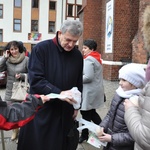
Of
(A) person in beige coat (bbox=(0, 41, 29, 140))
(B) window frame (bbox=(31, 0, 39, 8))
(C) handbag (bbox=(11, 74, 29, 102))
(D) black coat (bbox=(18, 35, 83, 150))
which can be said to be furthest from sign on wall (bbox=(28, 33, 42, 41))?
(D) black coat (bbox=(18, 35, 83, 150))

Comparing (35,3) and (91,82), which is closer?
(91,82)

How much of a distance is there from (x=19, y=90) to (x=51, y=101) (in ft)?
6.14

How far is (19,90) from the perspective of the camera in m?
4.56

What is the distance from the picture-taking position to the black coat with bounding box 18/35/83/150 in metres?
2.83

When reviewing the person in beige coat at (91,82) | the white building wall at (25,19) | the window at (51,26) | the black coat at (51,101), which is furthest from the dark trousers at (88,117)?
the window at (51,26)

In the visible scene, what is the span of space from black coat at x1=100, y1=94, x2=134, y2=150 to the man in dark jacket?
496 mm

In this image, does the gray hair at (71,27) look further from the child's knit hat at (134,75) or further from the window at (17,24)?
the window at (17,24)

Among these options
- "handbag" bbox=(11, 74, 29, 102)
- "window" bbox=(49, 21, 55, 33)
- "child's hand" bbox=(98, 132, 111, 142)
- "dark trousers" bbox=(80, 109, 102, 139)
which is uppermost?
"window" bbox=(49, 21, 55, 33)

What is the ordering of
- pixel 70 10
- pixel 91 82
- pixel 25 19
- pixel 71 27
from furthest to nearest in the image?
pixel 70 10
pixel 25 19
pixel 91 82
pixel 71 27

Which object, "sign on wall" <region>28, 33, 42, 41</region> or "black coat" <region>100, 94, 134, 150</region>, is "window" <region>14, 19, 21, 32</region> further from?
Answer: "black coat" <region>100, 94, 134, 150</region>

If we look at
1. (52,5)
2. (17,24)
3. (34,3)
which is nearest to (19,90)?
(17,24)

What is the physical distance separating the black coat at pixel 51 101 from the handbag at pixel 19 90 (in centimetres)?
159

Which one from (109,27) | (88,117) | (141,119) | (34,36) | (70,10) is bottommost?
(88,117)

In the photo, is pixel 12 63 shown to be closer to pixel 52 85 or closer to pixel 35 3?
pixel 52 85
